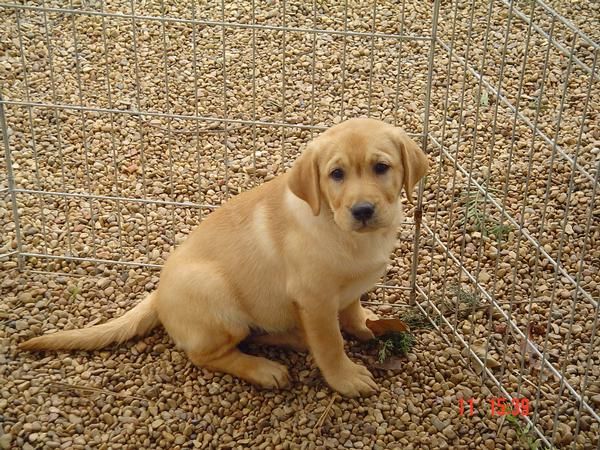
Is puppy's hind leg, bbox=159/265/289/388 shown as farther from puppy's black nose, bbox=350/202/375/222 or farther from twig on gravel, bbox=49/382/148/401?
puppy's black nose, bbox=350/202/375/222

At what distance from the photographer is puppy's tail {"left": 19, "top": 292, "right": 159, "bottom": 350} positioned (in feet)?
12.3

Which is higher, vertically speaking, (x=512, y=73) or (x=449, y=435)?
(x=512, y=73)

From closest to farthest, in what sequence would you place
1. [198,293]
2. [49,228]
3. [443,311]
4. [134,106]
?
1. [198,293]
2. [443,311]
3. [49,228]
4. [134,106]

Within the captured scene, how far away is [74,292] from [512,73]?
306cm

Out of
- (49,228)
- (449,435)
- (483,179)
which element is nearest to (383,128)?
(449,435)

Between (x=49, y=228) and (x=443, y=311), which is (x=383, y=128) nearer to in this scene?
(x=443, y=311)

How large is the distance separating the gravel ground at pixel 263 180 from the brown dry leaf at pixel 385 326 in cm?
10

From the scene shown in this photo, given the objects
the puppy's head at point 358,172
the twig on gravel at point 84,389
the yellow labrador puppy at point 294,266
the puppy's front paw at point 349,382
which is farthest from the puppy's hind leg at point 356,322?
the twig on gravel at point 84,389

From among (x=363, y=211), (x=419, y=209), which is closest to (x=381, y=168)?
(x=363, y=211)

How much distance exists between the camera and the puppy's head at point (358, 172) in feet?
10.3

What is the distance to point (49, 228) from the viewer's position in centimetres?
455

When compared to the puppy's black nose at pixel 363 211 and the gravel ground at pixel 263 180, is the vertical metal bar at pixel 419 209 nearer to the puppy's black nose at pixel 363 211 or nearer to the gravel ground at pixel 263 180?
the gravel ground at pixel 263 180
